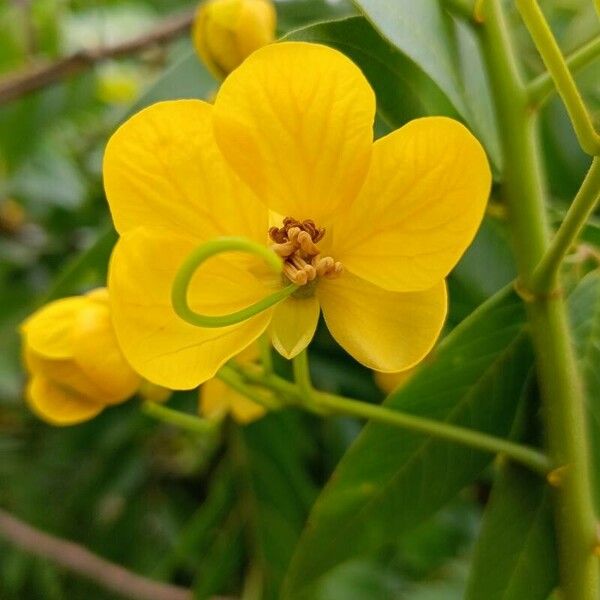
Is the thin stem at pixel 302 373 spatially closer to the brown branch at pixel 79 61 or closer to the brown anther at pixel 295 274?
the brown anther at pixel 295 274

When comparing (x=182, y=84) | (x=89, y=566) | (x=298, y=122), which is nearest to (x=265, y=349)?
(x=298, y=122)

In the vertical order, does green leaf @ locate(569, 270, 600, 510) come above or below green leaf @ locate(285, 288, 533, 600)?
above

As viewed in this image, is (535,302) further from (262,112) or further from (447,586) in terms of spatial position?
(447,586)

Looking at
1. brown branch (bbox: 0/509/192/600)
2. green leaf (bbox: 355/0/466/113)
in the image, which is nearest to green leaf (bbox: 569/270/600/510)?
green leaf (bbox: 355/0/466/113)

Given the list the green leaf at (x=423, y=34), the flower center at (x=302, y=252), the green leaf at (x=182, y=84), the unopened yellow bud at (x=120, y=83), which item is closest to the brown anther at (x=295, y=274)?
the flower center at (x=302, y=252)

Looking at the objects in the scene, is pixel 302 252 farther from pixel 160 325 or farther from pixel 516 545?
pixel 516 545

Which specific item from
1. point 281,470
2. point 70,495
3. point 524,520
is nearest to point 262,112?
point 524,520

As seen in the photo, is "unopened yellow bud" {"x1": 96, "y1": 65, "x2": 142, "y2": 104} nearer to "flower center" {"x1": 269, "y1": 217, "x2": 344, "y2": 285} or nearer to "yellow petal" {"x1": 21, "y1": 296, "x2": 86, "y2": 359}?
"yellow petal" {"x1": 21, "y1": 296, "x2": 86, "y2": 359}
